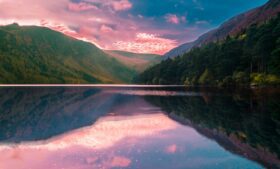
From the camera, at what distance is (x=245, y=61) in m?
116

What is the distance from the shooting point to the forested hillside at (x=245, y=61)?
91938 mm

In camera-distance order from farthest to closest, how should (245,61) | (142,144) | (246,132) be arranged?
1. (245,61)
2. (246,132)
3. (142,144)

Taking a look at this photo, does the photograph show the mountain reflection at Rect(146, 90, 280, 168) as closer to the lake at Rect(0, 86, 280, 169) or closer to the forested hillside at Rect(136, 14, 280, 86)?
the lake at Rect(0, 86, 280, 169)

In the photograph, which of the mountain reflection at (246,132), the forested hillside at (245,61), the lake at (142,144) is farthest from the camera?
the forested hillside at (245,61)

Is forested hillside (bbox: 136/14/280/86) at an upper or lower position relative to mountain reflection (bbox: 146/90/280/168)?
upper

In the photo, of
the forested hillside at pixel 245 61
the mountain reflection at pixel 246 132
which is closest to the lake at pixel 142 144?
the mountain reflection at pixel 246 132

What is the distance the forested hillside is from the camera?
302 feet

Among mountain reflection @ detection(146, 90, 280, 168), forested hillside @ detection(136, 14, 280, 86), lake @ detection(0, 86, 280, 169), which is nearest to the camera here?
lake @ detection(0, 86, 280, 169)

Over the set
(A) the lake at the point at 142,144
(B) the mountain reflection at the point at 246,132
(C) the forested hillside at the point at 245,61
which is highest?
(C) the forested hillside at the point at 245,61

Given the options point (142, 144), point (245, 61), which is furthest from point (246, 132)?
point (245, 61)

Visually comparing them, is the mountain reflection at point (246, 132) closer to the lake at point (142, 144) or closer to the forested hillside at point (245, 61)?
the lake at point (142, 144)

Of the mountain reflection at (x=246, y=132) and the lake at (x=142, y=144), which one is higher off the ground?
the mountain reflection at (x=246, y=132)

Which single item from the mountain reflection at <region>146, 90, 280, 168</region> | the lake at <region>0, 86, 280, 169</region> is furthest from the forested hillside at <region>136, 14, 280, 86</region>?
the lake at <region>0, 86, 280, 169</region>

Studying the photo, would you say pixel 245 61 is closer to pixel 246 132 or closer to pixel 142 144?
pixel 246 132
